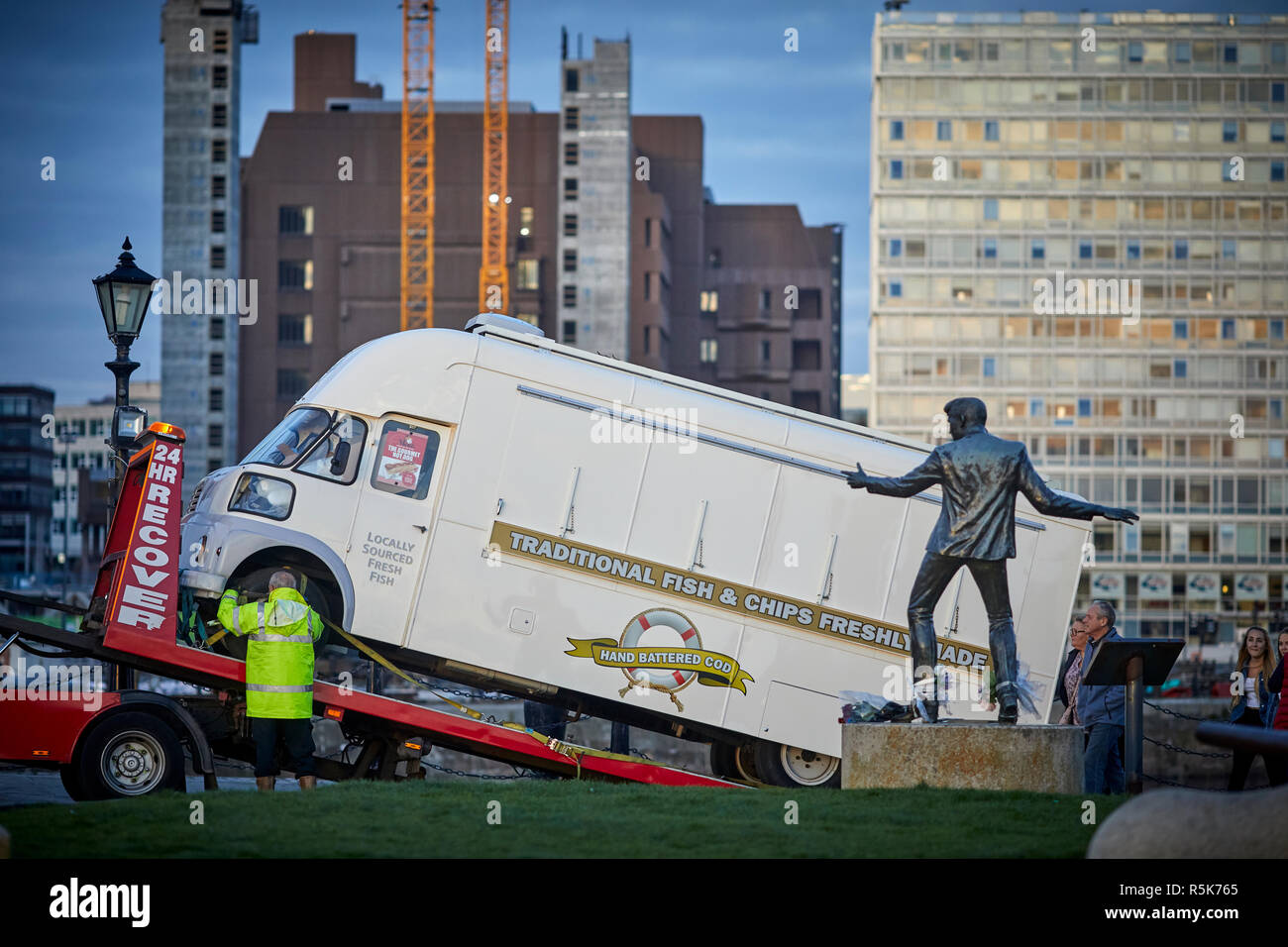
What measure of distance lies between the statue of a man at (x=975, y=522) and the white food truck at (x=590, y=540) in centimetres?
311

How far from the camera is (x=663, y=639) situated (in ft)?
51.7

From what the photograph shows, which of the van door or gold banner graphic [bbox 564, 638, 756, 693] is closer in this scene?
the van door

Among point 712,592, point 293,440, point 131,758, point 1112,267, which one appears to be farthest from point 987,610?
point 1112,267

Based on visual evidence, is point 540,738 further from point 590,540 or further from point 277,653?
point 277,653

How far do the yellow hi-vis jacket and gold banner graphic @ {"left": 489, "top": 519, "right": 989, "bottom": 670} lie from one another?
9.04ft

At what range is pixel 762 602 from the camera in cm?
1597

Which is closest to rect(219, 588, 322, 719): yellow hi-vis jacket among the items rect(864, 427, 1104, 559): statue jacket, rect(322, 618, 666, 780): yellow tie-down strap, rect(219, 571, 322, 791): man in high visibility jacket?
rect(219, 571, 322, 791): man in high visibility jacket

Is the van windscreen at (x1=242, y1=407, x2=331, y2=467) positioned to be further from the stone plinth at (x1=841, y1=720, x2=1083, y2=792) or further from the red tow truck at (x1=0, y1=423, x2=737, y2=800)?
the stone plinth at (x1=841, y1=720, x2=1083, y2=792)

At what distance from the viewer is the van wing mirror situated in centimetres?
1571

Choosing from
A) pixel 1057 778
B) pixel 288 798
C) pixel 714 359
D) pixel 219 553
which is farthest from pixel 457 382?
pixel 714 359

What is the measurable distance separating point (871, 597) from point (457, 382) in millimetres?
4513

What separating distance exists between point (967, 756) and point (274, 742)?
217 inches
